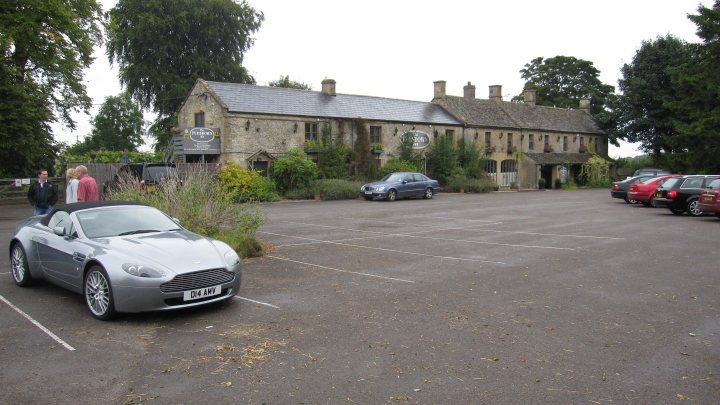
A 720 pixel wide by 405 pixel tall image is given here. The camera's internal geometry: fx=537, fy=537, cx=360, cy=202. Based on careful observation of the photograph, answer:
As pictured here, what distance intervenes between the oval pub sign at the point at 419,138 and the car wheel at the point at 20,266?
108ft

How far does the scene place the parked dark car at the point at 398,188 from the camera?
29.5 meters

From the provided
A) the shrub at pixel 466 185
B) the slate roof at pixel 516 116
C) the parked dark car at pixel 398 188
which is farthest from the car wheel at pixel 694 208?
the slate roof at pixel 516 116

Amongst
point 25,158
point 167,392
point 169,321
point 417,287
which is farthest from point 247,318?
point 25,158

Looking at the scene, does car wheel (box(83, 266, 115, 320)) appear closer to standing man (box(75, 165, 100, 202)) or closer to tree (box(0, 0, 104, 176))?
standing man (box(75, 165, 100, 202))

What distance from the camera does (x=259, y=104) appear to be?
33656 mm

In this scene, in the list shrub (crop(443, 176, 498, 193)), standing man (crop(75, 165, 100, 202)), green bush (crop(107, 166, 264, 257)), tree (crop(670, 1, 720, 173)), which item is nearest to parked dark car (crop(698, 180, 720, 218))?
green bush (crop(107, 166, 264, 257))

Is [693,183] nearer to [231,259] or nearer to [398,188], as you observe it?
[398,188]

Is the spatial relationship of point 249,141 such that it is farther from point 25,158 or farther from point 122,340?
point 122,340

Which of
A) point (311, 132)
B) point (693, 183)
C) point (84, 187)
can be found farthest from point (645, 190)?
point (84, 187)

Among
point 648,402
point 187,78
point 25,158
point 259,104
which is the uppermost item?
point 187,78

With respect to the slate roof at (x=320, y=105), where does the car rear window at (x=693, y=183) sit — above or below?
below

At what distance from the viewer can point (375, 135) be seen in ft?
127

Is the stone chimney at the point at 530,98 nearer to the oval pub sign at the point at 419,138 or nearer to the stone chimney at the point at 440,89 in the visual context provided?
→ the stone chimney at the point at 440,89

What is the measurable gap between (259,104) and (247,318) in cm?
2844
